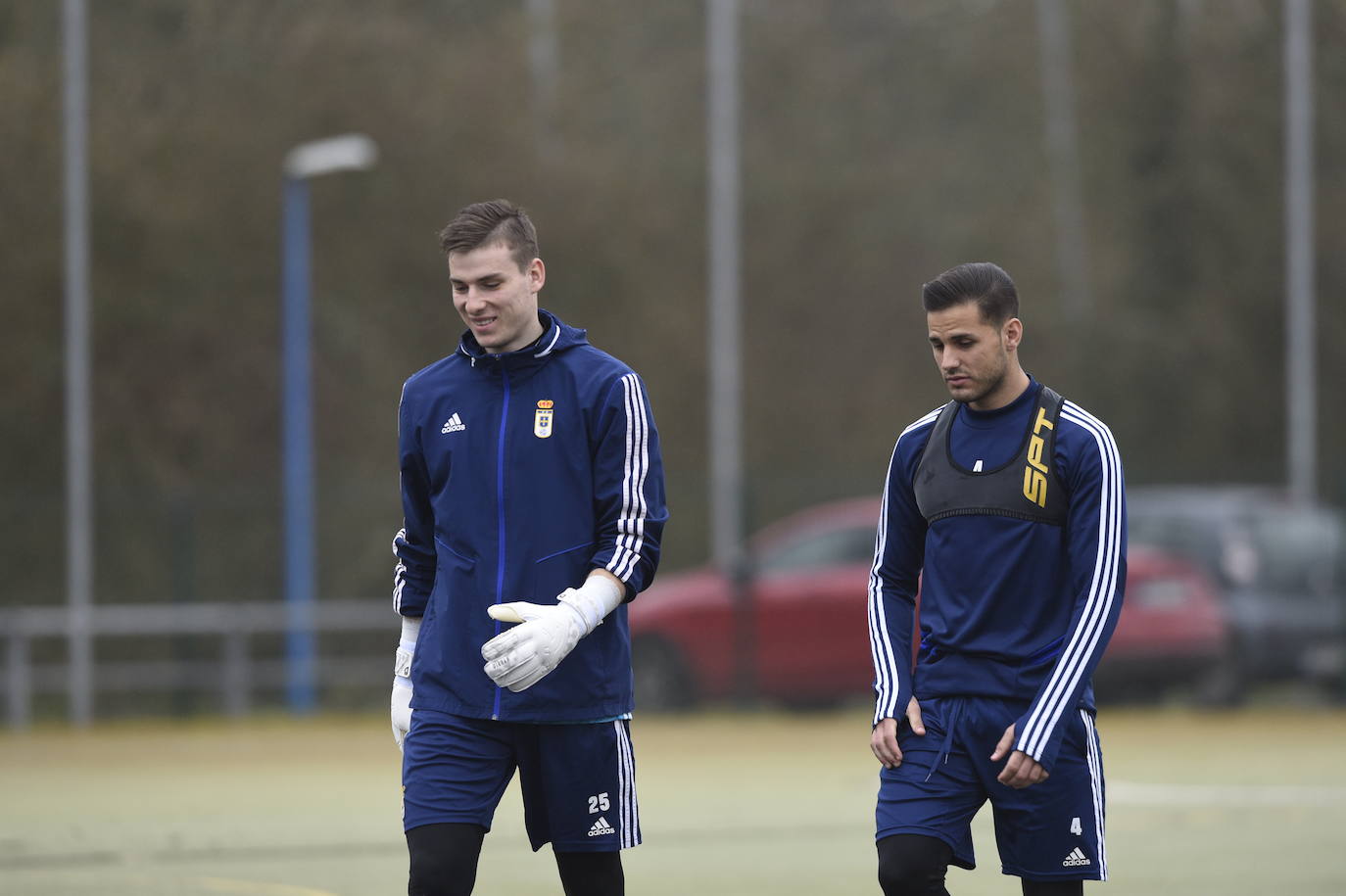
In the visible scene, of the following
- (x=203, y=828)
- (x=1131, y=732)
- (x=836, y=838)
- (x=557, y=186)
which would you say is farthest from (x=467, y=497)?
(x=557, y=186)

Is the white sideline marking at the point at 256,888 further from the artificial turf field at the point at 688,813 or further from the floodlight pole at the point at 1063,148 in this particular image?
the floodlight pole at the point at 1063,148

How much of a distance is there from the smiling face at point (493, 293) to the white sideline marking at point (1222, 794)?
8093 mm

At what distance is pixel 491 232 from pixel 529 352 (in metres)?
0.34

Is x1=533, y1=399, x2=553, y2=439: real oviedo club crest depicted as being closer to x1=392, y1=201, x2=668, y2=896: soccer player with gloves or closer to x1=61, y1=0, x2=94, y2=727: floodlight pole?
x1=392, y1=201, x2=668, y2=896: soccer player with gloves

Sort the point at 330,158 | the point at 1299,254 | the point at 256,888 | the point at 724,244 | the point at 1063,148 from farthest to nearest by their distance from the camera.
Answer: the point at 1063,148, the point at 1299,254, the point at 724,244, the point at 330,158, the point at 256,888

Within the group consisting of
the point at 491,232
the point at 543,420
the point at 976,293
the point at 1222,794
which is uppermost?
the point at 491,232

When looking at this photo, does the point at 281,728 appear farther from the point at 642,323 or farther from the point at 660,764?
the point at 642,323

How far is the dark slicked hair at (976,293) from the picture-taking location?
6293 mm

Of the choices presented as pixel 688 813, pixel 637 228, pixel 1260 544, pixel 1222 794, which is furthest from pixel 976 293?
pixel 637 228

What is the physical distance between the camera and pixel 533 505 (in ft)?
21.3

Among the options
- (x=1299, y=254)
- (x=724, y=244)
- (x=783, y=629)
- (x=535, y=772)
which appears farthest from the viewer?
(x=1299, y=254)

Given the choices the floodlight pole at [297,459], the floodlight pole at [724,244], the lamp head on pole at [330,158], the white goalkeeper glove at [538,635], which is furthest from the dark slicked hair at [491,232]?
the floodlight pole at [724,244]

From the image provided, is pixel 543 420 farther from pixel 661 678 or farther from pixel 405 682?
pixel 661 678

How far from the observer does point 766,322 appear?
32.5 m
